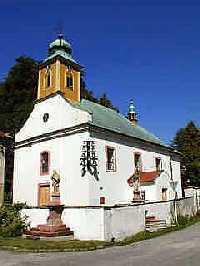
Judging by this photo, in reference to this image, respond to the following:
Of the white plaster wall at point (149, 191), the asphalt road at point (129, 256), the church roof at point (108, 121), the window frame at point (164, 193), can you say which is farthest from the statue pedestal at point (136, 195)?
the asphalt road at point (129, 256)

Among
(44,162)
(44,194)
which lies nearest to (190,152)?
(44,162)

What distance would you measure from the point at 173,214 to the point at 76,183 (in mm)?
6723

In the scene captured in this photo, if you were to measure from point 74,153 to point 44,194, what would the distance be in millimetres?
4227

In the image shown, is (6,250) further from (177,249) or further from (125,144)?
(125,144)

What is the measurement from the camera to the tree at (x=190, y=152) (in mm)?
39062

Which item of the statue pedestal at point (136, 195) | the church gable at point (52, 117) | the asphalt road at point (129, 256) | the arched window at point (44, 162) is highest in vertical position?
the church gable at point (52, 117)

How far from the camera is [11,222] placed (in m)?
20.8

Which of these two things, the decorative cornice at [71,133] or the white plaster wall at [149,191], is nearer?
the decorative cornice at [71,133]

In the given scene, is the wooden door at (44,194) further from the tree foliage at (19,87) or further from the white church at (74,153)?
the tree foliage at (19,87)

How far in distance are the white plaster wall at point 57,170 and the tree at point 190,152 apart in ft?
61.0

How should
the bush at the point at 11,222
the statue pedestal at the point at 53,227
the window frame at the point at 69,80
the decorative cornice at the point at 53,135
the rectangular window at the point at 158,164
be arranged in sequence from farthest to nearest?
the rectangular window at the point at 158,164
the window frame at the point at 69,80
the decorative cornice at the point at 53,135
the bush at the point at 11,222
the statue pedestal at the point at 53,227

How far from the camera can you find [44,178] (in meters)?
26.3

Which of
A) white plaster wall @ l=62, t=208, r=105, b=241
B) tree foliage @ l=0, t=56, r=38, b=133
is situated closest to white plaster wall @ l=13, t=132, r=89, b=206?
white plaster wall @ l=62, t=208, r=105, b=241

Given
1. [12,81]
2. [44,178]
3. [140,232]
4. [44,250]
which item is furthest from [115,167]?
[12,81]
